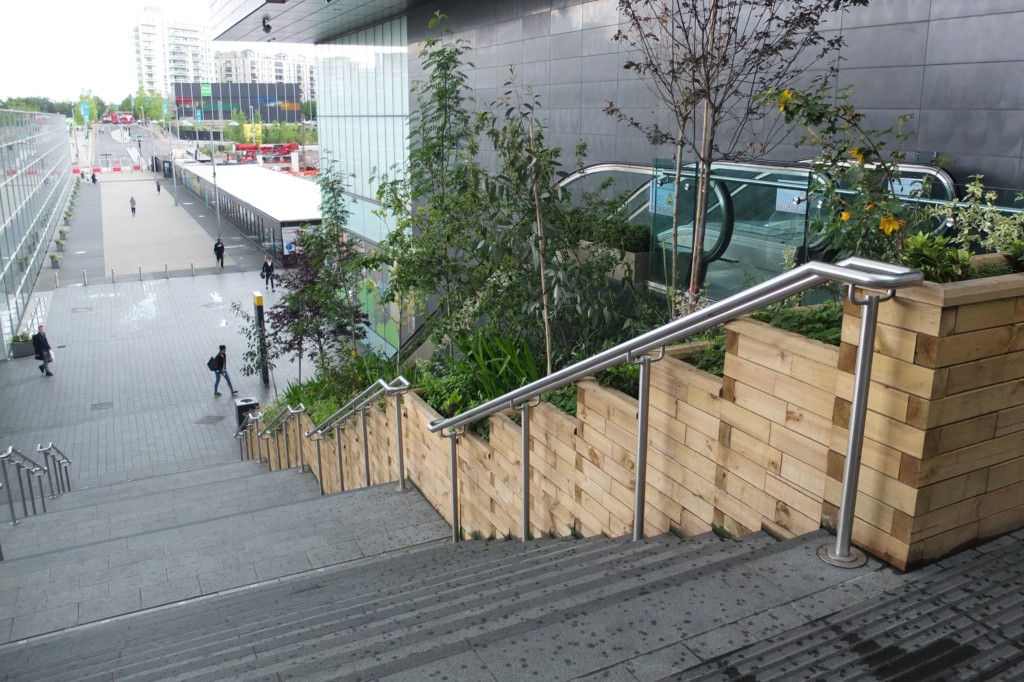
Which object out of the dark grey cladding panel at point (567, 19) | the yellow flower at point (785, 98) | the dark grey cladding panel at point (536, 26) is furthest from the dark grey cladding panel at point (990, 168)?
the dark grey cladding panel at point (536, 26)

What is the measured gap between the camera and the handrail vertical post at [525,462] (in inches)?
189

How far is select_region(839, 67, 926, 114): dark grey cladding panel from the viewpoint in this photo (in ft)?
23.6

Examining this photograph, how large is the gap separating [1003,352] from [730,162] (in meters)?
5.51

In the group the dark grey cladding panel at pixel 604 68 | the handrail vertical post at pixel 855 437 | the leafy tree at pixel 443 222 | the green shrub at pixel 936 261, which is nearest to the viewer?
the handrail vertical post at pixel 855 437

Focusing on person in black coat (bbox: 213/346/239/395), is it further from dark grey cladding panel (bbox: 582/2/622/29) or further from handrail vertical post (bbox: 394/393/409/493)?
handrail vertical post (bbox: 394/393/409/493)

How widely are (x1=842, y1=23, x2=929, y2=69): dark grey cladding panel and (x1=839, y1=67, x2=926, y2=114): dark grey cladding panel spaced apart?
0.06 metres

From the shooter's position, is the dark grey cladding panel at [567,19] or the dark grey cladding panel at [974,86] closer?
the dark grey cladding panel at [974,86]

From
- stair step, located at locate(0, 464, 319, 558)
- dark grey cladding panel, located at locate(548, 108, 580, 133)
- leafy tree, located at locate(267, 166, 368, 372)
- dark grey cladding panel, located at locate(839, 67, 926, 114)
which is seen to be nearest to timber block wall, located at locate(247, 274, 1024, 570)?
dark grey cladding panel, located at locate(839, 67, 926, 114)

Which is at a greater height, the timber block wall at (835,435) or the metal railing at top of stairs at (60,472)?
the timber block wall at (835,435)

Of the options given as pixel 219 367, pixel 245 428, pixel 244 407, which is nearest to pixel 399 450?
pixel 245 428

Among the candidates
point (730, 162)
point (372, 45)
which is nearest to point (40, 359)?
point (372, 45)

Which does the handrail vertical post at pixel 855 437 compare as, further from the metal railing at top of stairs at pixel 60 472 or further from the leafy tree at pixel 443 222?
the metal railing at top of stairs at pixel 60 472

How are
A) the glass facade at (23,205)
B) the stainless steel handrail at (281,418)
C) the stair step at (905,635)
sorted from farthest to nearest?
the glass facade at (23,205), the stainless steel handrail at (281,418), the stair step at (905,635)

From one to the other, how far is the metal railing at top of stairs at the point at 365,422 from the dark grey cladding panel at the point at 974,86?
17.1 feet
